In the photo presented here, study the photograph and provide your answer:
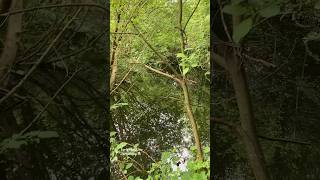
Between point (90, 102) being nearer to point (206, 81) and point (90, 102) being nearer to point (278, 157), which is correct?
point (278, 157)

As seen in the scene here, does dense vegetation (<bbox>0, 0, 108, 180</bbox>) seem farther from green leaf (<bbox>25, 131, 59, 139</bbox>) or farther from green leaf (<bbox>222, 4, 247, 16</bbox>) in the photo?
green leaf (<bbox>222, 4, 247, 16</bbox>)

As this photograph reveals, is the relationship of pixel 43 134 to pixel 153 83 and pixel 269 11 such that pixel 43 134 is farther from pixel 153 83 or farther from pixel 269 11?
pixel 153 83

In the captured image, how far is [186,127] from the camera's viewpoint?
136 inches

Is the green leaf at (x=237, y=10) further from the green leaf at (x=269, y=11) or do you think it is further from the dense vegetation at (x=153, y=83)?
the dense vegetation at (x=153, y=83)

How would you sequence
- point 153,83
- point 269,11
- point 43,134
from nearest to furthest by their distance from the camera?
point 269,11 → point 43,134 → point 153,83

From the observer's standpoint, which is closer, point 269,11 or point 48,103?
point 269,11

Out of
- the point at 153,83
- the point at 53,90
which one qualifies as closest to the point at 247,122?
the point at 53,90

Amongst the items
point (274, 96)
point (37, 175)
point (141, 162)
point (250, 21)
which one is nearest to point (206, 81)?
point (141, 162)

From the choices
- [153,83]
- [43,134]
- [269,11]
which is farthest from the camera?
[153,83]

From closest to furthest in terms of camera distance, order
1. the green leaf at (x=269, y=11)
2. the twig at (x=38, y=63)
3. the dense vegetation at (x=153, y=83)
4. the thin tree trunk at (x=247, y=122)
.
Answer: the green leaf at (x=269, y=11)
the twig at (x=38, y=63)
the thin tree trunk at (x=247, y=122)
the dense vegetation at (x=153, y=83)

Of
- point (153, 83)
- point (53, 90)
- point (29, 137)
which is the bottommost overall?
point (29, 137)

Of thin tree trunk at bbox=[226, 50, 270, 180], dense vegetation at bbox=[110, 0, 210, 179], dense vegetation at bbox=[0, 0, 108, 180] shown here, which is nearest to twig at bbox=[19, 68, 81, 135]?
dense vegetation at bbox=[0, 0, 108, 180]

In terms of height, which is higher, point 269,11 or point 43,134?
point 269,11

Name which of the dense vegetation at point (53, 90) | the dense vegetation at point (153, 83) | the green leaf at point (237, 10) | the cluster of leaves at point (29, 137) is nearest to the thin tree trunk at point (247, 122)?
the dense vegetation at point (53, 90)
